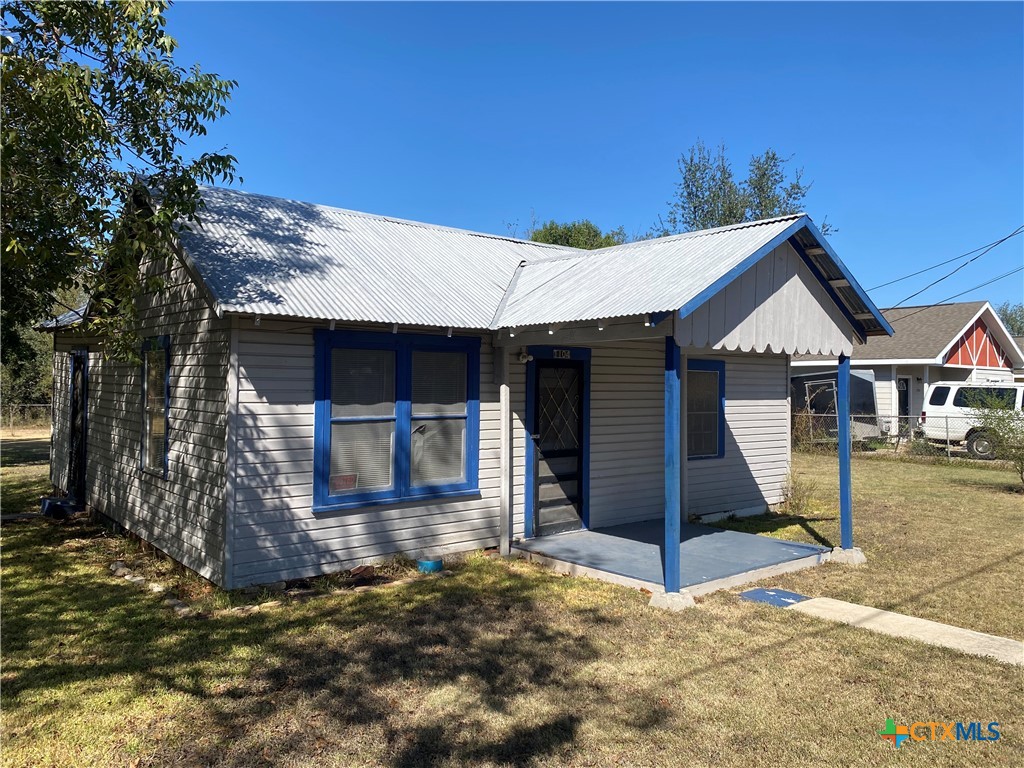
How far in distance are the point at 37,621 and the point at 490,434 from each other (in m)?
4.68

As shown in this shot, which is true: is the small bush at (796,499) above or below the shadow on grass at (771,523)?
above

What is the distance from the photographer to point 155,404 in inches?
340

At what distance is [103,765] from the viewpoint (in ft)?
12.8

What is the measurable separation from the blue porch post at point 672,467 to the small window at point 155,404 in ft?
18.0

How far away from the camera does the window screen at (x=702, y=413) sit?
10930 mm

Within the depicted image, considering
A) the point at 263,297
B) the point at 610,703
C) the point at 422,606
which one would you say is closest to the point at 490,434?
the point at 422,606

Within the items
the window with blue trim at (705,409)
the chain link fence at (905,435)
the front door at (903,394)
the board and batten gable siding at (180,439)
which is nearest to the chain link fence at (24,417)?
the board and batten gable siding at (180,439)

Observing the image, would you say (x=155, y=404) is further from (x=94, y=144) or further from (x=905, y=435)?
(x=905, y=435)

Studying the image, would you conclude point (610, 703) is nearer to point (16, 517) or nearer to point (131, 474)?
point (131, 474)

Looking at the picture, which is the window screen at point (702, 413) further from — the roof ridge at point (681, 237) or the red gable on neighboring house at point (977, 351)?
the red gable on neighboring house at point (977, 351)

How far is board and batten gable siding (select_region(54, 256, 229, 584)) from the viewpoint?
277 inches

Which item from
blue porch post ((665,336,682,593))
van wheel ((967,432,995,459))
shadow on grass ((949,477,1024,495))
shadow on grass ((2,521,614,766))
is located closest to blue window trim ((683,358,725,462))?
blue porch post ((665,336,682,593))

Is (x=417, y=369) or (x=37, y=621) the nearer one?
(x=37, y=621)

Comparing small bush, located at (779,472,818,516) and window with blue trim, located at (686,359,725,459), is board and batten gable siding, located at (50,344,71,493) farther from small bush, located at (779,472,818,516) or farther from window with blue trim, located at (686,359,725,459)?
small bush, located at (779,472,818,516)
